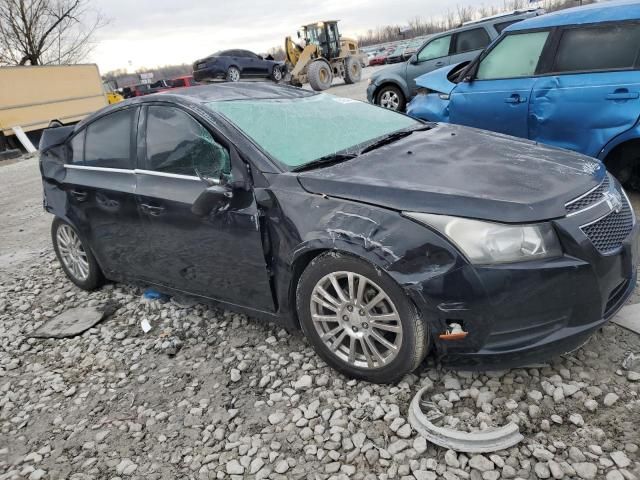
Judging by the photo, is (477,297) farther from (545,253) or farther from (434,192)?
(434,192)

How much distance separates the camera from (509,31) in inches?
207

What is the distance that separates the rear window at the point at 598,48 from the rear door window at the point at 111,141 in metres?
3.81

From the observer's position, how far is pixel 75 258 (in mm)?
4477

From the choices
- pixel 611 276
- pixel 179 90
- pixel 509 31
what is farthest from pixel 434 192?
pixel 509 31

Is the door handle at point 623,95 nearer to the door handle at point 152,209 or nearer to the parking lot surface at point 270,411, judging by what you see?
the parking lot surface at point 270,411

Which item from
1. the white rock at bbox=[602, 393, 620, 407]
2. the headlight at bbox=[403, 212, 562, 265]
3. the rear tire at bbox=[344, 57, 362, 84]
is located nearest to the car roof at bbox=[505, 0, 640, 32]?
the headlight at bbox=[403, 212, 562, 265]

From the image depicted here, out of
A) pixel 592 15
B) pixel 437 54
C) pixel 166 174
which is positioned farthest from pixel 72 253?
pixel 437 54

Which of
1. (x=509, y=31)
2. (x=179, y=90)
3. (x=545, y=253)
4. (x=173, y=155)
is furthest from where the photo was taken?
(x=509, y=31)

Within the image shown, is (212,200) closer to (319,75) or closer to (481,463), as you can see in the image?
(481,463)

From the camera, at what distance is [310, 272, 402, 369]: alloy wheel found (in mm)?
2496

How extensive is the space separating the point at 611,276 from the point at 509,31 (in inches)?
148

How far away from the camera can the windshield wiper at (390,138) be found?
3.18 meters

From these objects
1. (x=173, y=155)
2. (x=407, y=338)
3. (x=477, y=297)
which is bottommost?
(x=407, y=338)

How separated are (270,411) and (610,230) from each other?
1.90m
